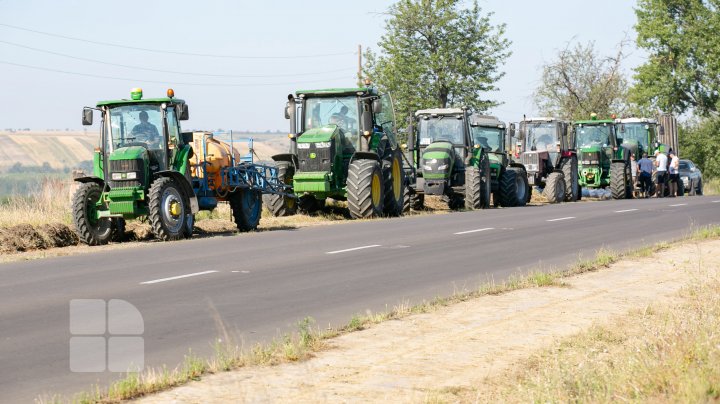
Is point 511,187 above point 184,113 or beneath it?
beneath

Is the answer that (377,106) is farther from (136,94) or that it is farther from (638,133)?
(638,133)

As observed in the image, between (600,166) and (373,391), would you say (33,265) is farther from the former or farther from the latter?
(600,166)

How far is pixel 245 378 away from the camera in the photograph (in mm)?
7941

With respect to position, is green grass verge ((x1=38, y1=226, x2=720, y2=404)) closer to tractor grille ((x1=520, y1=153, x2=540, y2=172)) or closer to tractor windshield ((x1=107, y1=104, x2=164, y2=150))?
tractor windshield ((x1=107, y1=104, x2=164, y2=150))

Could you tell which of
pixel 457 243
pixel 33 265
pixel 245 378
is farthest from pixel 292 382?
pixel 457 243

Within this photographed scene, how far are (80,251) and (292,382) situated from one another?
12.5 m

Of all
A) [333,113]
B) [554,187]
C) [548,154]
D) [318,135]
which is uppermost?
[333,113]

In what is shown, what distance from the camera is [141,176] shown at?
20.8 metres

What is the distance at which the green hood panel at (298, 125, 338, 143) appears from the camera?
86.8ft

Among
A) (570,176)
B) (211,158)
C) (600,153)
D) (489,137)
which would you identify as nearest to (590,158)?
(600,153)

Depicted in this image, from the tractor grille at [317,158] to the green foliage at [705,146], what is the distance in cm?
5034

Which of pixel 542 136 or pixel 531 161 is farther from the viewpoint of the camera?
pixel 542 136

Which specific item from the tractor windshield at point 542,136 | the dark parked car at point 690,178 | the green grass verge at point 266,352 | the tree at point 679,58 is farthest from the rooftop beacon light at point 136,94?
the tree at point 679,58

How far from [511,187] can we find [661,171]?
11508 millimetres
